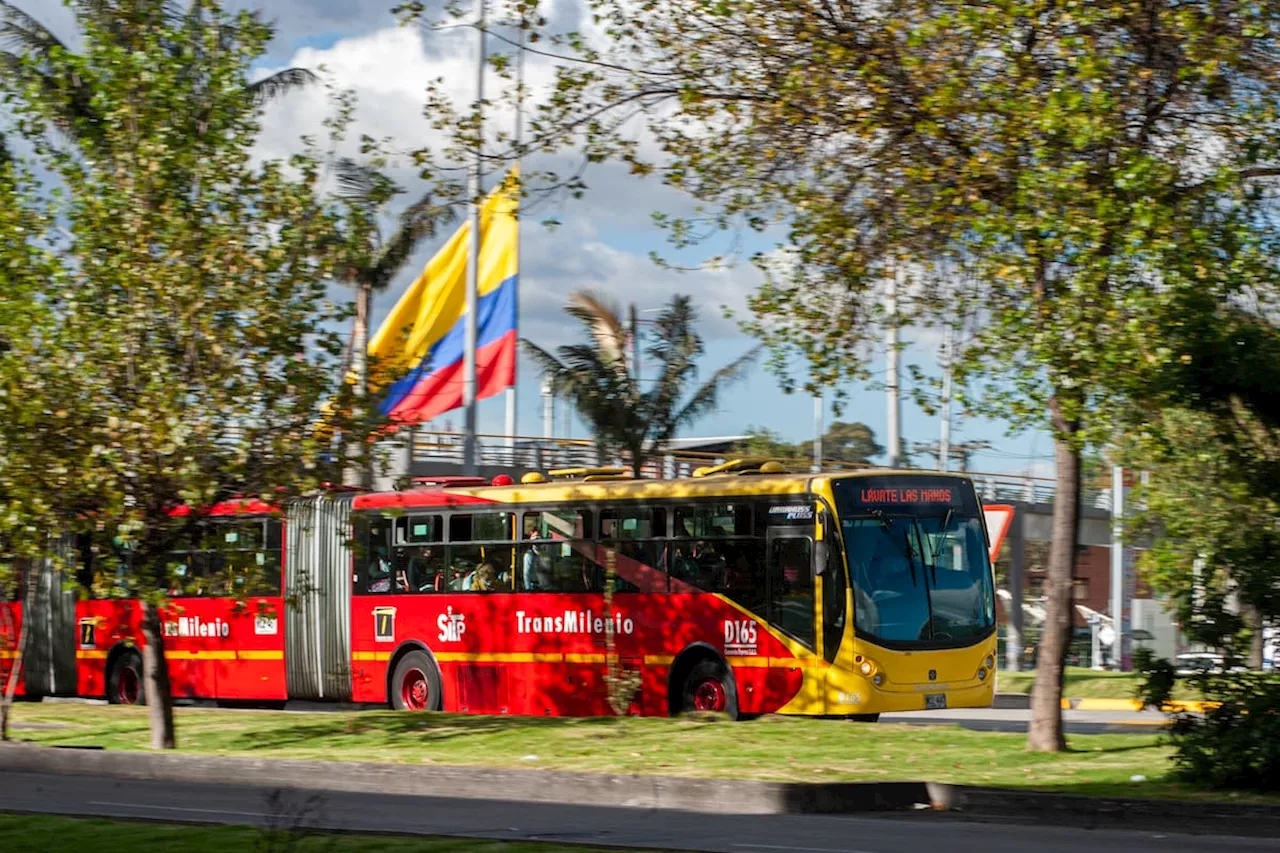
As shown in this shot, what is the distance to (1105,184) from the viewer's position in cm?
1647

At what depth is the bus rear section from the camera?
68.7 ft

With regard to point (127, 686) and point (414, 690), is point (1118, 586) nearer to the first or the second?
point (414, 690)

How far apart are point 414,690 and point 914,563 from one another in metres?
7.72

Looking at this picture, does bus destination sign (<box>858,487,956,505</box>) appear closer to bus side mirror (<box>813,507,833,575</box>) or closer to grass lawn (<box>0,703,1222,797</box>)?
bus side mirror (<box>813,507,833,575</box>)

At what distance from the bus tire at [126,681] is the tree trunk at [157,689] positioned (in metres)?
8.94

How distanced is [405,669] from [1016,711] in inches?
378

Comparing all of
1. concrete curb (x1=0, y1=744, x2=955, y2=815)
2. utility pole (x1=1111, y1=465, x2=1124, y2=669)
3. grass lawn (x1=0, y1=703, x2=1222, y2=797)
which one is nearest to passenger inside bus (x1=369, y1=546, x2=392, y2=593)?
grass lawn (x1=0, y1=703, x2=1222, y2=797)

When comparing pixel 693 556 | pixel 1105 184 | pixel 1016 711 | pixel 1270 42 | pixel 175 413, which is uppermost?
pixel 1270 42

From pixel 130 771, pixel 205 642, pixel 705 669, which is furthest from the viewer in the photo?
pixel 205 642

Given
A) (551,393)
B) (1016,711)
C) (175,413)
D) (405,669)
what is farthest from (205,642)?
(1016,711)

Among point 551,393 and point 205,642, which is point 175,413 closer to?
point 205,642

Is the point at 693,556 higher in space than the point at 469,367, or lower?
lower

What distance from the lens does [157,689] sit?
20.5 m

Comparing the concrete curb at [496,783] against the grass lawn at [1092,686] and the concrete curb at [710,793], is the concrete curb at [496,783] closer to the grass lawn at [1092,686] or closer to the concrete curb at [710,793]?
the concrete curb at [710,793]
